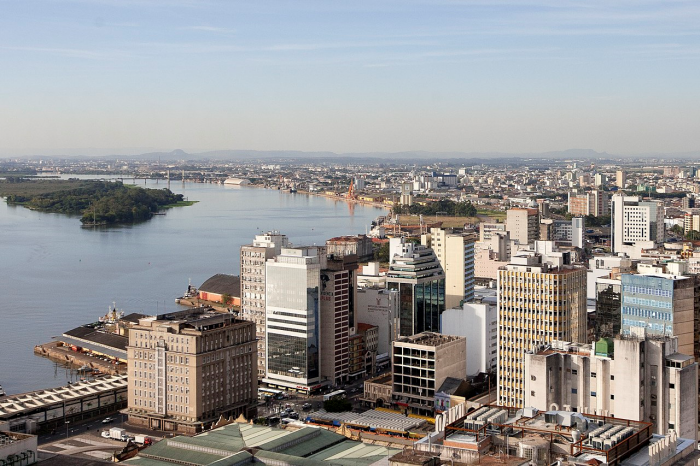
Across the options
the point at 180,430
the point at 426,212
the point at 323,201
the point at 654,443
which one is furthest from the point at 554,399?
the point at 323,201

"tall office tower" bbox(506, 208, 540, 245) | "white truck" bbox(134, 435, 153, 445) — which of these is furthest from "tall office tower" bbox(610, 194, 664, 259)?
"white truck" bbox(134, 435, 153, 445)

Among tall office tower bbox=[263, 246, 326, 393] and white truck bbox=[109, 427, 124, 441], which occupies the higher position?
tall office tower bbox=[263, 246, 326, 393]

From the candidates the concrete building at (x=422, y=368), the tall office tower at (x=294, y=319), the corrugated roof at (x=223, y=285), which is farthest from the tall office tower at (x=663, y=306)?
the corrugated roof at (x=223, y=285)

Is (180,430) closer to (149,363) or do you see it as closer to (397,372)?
(149,363)

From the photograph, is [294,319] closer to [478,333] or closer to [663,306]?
[478,333]

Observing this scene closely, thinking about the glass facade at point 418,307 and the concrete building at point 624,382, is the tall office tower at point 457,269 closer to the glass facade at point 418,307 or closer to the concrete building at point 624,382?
the glass facade at point 418,307

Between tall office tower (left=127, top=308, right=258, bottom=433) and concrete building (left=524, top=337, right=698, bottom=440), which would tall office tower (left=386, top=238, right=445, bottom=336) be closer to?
tall office tower (left=127, top=308, right=258, bottom=433)
